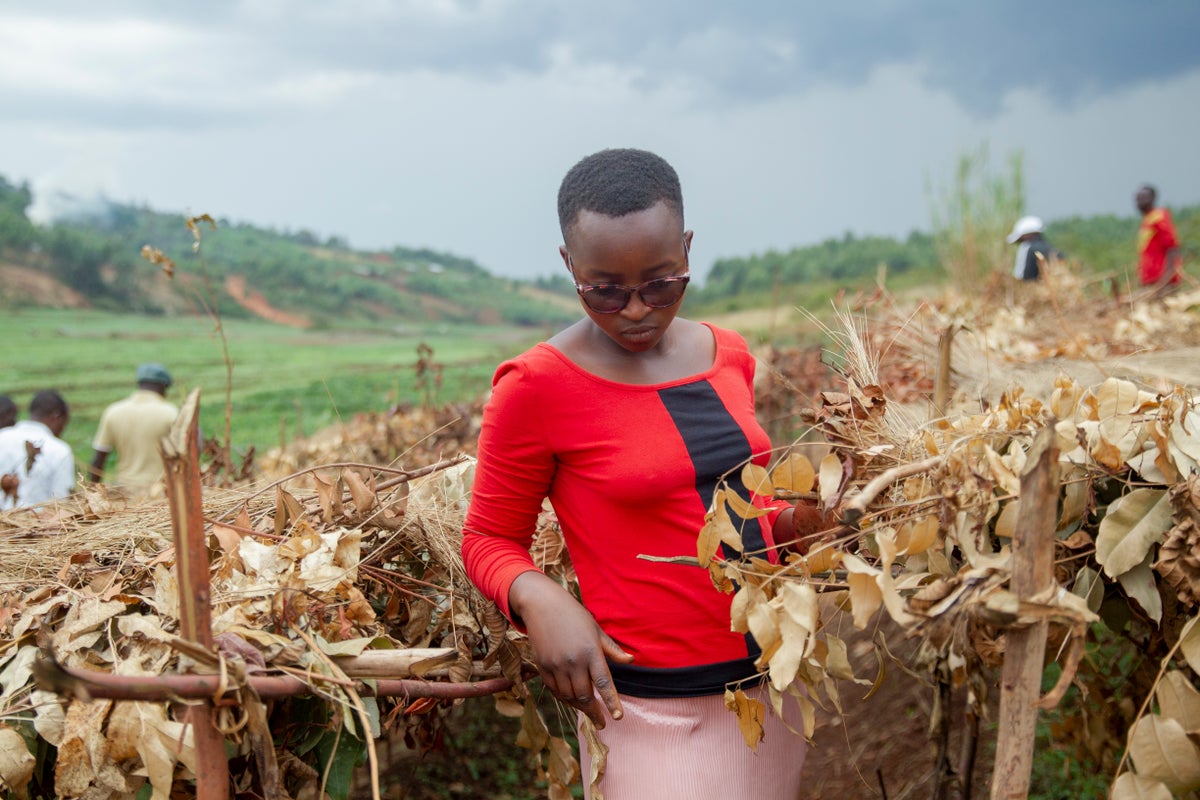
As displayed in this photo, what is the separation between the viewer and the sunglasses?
1.30 meters

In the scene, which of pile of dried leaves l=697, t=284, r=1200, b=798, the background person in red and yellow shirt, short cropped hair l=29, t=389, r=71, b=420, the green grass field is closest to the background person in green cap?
short cropped hair l=29, t=389, r=71, b=420

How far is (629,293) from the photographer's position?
4.29 feet

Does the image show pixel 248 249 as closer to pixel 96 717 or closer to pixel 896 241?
pixel 96 717

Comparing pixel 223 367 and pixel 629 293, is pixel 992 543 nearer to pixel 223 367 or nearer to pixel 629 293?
pixel 629 293

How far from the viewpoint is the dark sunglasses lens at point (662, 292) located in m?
1.31

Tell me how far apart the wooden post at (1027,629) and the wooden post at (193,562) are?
0.86 metres

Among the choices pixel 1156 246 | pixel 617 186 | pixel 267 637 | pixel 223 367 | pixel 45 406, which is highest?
pixel 1156 246

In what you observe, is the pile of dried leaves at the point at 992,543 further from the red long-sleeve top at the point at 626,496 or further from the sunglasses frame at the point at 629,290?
the sunglasses frame at the point at 629,290

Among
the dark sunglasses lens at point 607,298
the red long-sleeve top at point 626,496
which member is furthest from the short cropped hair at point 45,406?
the dark sunglasses lens at point 607,298

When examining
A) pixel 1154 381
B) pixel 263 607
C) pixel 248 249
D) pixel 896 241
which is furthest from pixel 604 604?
pixel 896 241

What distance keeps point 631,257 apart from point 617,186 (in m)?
0.10

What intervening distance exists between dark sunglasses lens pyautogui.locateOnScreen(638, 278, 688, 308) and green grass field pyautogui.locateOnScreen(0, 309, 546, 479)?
17.7 ft

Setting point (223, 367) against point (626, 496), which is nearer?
point (626, 496)

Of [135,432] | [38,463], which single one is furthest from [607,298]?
[135,432]
